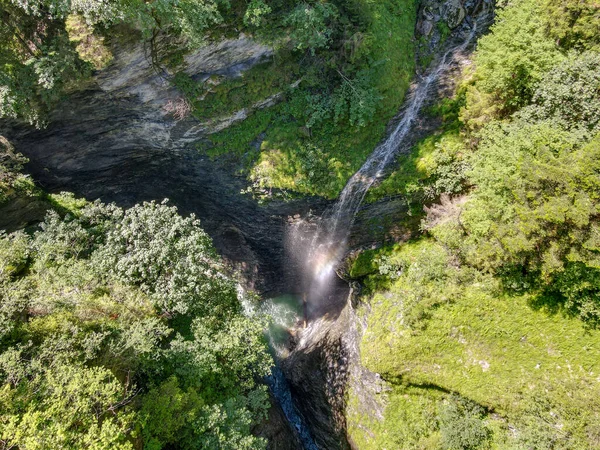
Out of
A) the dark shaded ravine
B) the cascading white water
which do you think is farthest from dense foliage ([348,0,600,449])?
the cascading white water

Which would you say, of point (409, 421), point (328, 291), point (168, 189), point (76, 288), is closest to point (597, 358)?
point (409, 421)

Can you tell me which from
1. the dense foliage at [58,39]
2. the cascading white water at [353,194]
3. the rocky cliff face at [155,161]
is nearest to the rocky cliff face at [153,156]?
the rocky cliff face at [155,161]

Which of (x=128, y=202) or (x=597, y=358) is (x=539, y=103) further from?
(x=128, y=202)

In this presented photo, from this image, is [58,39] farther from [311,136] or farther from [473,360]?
[473,360]

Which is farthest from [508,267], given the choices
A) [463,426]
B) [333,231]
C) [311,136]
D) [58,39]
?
[58,39]

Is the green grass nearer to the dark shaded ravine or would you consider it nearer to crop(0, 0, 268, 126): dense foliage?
the dark shaded ravine

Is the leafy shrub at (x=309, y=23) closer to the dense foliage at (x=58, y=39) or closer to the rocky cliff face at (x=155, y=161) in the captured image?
the dense foliage at (x=58, y=39)
